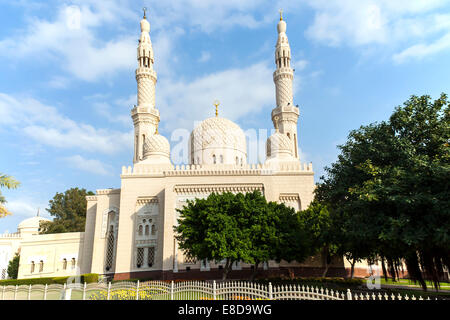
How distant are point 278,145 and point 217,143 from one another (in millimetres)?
5222

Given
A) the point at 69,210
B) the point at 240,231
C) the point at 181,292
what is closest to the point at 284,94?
the point at 240,231

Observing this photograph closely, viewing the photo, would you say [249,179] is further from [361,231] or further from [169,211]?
[361,231]

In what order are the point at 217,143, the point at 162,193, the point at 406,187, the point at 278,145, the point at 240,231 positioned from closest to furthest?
1. the point at 406,187
2. the point at 240,231
3. the point at 162,193
4. the point at 278,145
5. the point at 217,143

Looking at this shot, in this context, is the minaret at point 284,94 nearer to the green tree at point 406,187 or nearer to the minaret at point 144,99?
the minaret at point 144,99

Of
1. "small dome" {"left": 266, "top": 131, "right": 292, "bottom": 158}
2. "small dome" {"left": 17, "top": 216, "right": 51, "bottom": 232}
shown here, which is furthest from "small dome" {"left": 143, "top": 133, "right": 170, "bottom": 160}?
"small dome" {"left": 17, "top": 216, "right": 51, "bottom": 232}

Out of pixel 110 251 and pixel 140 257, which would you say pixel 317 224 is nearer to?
pixel 140 257

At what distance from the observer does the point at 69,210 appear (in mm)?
42281

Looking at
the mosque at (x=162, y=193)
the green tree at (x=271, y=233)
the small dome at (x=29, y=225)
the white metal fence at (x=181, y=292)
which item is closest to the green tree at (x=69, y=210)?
the small dome at (x=29, y=225)

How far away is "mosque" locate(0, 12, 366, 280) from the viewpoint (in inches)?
950

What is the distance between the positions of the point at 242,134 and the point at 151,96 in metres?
9.13

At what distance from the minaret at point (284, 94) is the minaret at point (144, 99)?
1128cm

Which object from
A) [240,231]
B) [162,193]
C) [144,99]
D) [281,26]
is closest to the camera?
[240,231]

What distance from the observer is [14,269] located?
34.2 m
